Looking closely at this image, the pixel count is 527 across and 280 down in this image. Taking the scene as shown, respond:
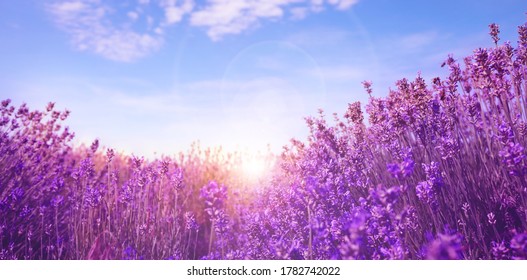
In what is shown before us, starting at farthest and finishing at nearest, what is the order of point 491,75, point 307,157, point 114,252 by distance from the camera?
point 307,157, point 114,252, point 491,75

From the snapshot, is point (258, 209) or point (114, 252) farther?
point (258, 209)

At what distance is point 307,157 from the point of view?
3285 mm

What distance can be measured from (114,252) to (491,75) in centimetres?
254

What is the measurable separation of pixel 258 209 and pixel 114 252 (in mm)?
1767

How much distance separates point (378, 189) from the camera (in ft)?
4.99

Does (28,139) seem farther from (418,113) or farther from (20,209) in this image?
(418,113)

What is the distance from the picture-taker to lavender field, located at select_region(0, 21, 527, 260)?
1.87 metres

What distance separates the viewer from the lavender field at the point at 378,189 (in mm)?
1872

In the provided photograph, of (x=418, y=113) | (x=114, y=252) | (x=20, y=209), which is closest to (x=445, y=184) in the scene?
(x=418, y=113)
